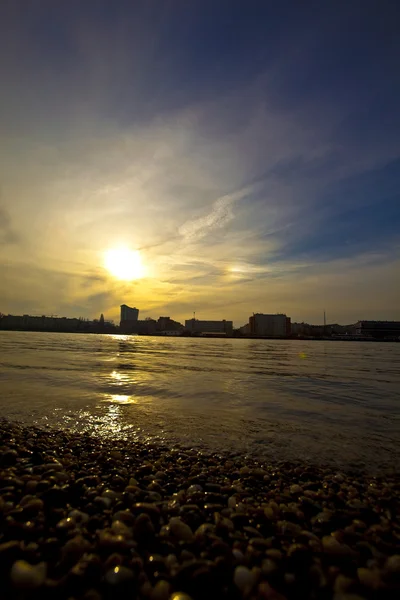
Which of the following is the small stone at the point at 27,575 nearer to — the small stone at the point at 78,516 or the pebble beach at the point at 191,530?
the pebble beach at the point at 191,530

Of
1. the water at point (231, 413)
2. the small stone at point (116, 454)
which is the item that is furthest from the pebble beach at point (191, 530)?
the water at point (231, 413)

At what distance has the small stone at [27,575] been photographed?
8.56 feet

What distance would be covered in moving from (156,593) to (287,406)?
8.92 meters

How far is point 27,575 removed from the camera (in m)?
2.68

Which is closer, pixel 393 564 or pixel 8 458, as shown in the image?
pixel 393 564

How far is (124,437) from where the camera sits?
22.8 ft

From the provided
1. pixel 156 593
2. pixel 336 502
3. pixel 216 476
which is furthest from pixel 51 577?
pixel 336 502

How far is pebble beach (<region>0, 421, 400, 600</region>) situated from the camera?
272 cm

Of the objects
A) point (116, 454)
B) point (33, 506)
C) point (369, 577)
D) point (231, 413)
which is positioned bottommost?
point (231, 413)

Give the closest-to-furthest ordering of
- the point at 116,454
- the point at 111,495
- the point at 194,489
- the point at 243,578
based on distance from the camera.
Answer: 1. the point at 243,578
2. the point at 111,495
3. the point at 194,489
4. the point at 116,454

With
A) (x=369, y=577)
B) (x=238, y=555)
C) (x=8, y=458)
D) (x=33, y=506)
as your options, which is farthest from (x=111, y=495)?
(x=369, y=577)

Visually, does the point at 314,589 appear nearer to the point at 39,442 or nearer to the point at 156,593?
the point at 156,593

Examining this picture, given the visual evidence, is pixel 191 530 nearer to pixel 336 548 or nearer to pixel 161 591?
pixel 161 591

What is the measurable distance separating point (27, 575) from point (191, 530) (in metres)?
1.65
